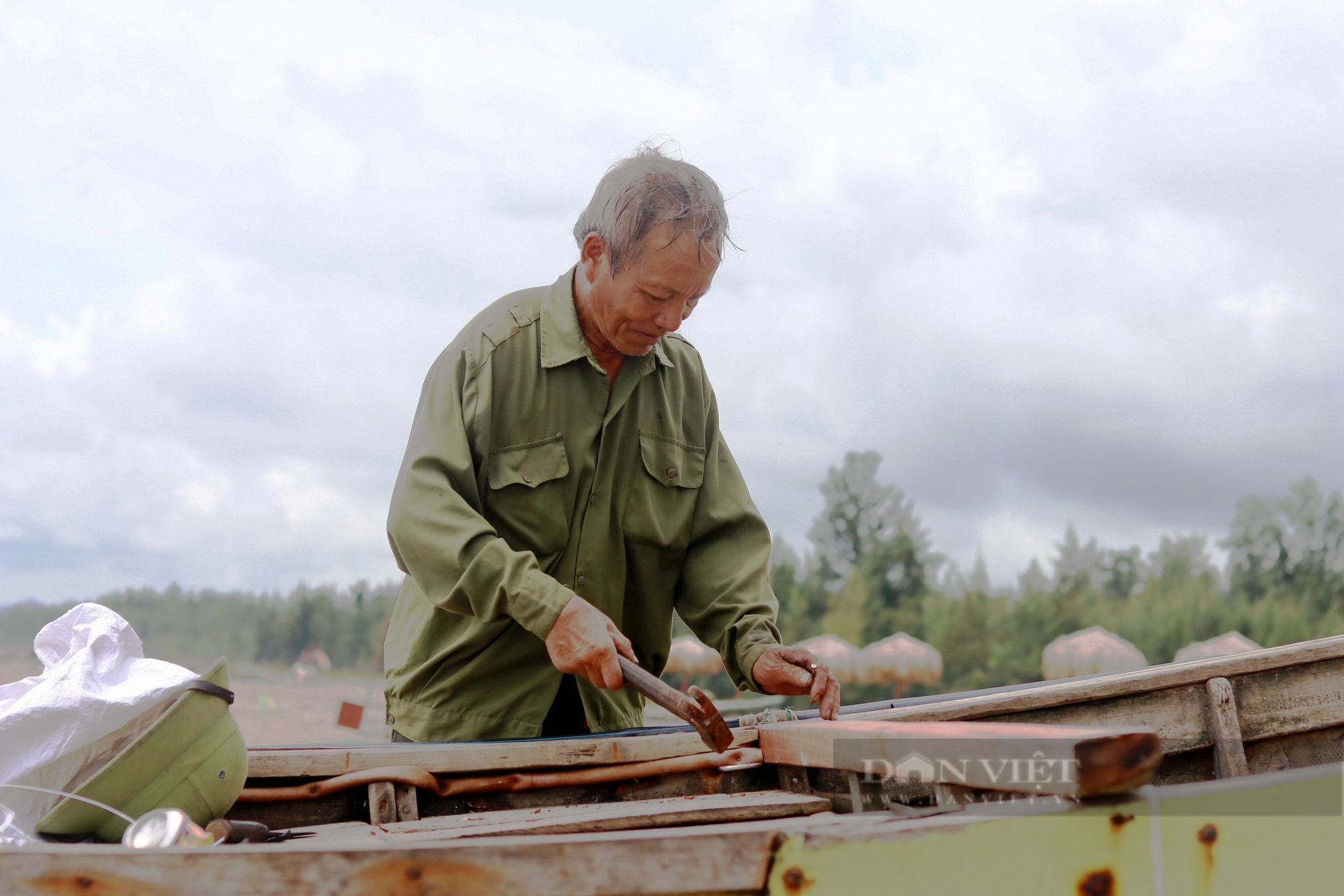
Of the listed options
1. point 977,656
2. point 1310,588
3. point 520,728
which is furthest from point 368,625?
point 520,728

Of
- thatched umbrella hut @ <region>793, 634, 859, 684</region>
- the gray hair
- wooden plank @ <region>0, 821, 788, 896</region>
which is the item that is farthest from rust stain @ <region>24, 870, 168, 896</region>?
thatched umbrella hut @ <region>793, 634, 859, 684</region>

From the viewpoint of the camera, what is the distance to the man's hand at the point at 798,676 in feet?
6.84

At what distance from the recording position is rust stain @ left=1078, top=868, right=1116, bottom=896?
1171 millimetres

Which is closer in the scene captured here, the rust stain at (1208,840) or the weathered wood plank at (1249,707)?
the rust stain at (1208,840)

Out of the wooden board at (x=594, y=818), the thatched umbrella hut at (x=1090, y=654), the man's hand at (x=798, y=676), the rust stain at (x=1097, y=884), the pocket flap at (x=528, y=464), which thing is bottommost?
the rust stain at (x=1097, y=884)

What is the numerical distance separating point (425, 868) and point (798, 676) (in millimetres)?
1125

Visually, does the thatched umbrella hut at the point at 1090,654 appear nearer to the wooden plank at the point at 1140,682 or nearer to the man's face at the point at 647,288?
the wooden plank at the point at 1140,682

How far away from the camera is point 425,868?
44.9 inches

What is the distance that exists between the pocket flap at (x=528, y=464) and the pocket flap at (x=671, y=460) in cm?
21

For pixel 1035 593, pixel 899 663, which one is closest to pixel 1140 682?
pixel 899 663

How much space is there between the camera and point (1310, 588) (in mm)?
24297

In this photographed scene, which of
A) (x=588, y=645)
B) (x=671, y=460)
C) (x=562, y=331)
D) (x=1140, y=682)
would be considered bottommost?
(x=1140, y=682)

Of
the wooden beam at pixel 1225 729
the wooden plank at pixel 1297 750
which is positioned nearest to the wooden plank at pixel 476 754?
the wooden beam at pixel 1225 729

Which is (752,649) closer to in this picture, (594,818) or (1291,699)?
(594,818)
